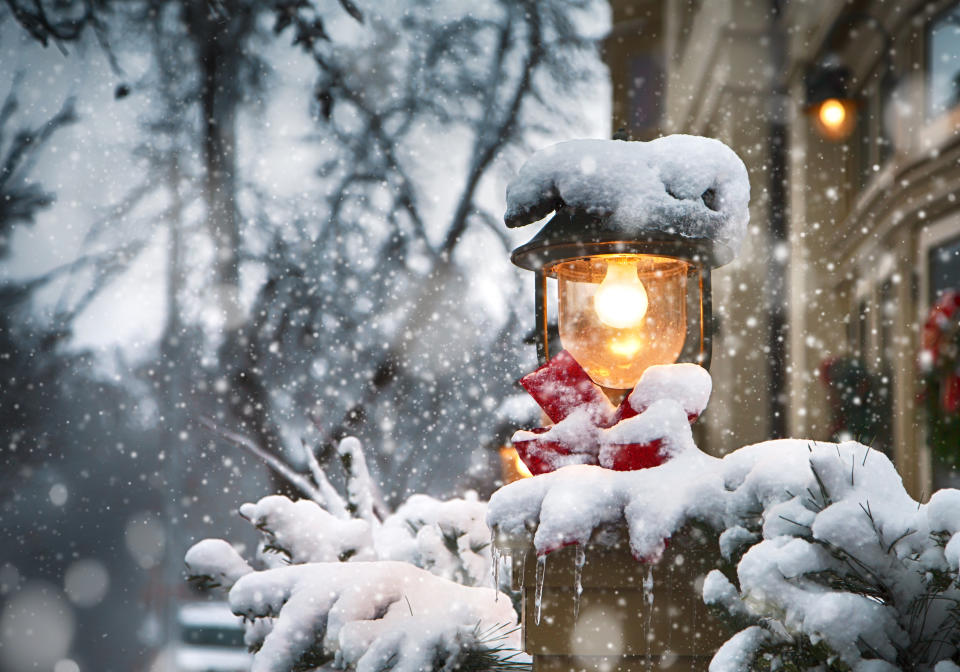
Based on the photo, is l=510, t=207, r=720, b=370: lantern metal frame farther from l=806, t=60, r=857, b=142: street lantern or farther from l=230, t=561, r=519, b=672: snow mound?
l=806, t=60, r=857, b=142: street lantern

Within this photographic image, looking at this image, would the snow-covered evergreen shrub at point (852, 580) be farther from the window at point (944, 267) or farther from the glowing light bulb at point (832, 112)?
the glowing light bulb at point (832, 112)

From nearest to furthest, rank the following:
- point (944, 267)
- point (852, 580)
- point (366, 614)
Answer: point (852, 580) → point (366, 614) → point (944, 267)

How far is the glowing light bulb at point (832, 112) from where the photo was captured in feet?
19.8

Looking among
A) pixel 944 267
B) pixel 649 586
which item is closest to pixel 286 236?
pixel 944 267

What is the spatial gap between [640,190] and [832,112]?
4.60m

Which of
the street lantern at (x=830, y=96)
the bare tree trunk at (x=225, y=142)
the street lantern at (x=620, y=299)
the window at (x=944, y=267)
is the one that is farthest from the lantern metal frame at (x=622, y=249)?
the bare tree trunk at (x=225, y=142)

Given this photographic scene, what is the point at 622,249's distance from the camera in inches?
87.2

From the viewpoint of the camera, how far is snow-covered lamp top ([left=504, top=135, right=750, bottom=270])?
7.23 feet

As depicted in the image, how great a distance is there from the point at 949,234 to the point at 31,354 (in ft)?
23.8

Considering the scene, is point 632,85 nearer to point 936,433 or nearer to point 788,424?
point 788,424

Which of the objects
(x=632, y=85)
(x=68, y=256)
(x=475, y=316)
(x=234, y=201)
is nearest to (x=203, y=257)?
(x=234, y=201)

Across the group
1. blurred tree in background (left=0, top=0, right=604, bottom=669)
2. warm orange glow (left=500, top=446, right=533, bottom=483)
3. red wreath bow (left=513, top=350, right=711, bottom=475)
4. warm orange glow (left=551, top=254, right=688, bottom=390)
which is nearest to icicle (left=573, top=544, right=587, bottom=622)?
red wreath bow (left=513, top=350, right=711, bottom=475)

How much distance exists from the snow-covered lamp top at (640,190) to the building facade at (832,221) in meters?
3.92

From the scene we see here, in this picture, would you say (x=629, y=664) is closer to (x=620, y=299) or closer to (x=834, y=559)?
(x=834, y=559)
